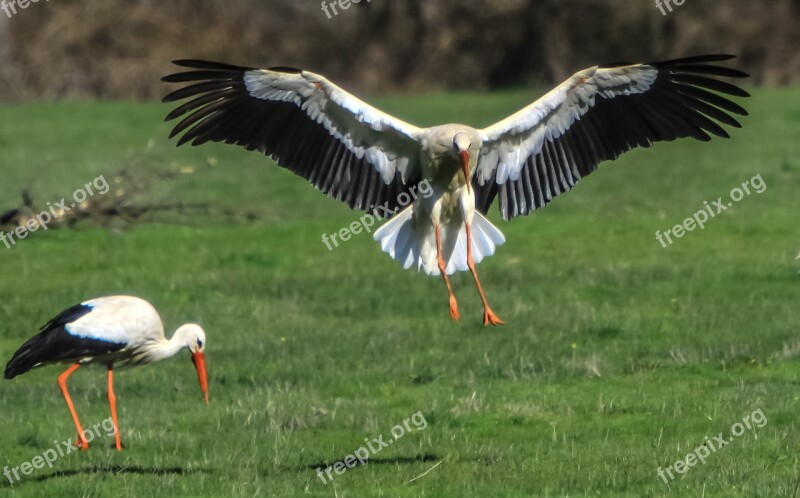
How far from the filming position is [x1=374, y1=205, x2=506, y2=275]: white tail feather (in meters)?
9.62

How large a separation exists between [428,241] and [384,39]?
1035 inches

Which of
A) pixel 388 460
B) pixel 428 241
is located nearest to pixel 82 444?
pixel 388 460

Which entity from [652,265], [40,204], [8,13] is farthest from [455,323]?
[8,13]

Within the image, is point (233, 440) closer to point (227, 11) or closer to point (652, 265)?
point (652, 265)

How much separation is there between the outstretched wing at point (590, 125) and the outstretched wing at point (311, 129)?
0.55 m

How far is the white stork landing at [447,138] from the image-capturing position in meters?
9.30

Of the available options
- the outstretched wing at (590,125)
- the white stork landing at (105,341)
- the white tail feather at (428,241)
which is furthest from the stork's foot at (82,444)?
the outstretched wing at (590,125)

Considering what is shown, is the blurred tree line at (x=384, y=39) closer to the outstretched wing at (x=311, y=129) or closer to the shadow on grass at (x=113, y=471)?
the outstretched wing at (x=311, y=129)

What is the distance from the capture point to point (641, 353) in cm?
1027

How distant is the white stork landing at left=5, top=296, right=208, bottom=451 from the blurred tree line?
23207 mm

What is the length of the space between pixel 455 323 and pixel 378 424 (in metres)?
2.76

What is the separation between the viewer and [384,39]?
3566cm

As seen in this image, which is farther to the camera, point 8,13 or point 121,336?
point 8,13

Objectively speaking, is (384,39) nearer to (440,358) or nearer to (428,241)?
(440,358)
